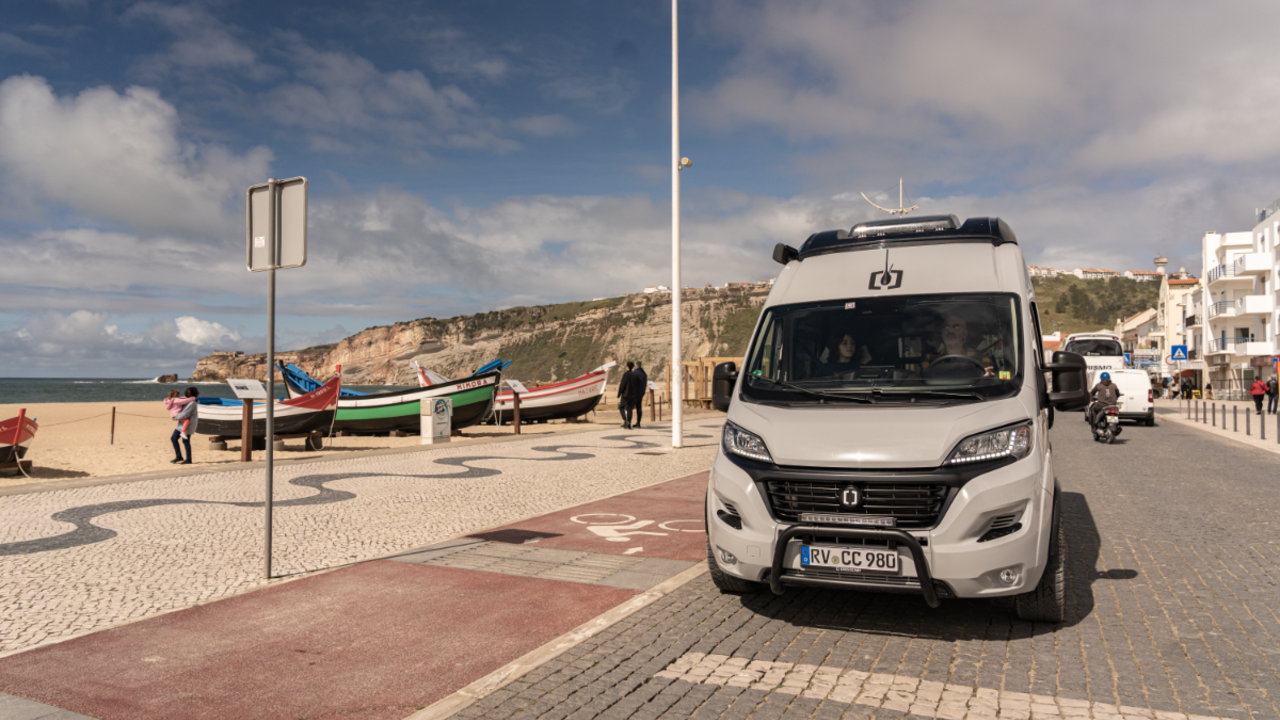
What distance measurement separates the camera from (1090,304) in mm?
129500

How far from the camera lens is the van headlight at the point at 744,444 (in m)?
4.61

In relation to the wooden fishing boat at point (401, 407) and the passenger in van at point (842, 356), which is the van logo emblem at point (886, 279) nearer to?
the passenger in van at point (842, 356)

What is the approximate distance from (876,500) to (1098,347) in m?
33.0

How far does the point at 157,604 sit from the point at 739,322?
109 m

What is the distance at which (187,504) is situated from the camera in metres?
9.40

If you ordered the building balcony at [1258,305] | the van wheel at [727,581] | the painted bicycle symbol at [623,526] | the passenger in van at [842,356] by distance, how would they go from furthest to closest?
the building balcony at [1258,305], the painted bicycle symbol at [623,526], the passenger in van at [842,356], the van wheel at [727,581]

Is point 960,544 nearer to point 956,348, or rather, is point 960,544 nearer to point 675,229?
point 956,348

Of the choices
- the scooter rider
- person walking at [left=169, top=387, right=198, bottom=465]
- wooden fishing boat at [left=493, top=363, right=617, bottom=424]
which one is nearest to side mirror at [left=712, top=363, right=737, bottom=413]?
person walking at [left=169, top=387, right=198, bottom=465]

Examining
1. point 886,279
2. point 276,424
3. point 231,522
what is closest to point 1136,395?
point 886,279

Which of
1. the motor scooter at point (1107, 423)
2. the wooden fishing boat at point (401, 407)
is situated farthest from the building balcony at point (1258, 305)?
the wooden fishing boat at point (401, 407)

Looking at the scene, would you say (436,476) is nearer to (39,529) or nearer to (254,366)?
(39,529)

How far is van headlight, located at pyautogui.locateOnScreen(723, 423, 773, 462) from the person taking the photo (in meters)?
4.61

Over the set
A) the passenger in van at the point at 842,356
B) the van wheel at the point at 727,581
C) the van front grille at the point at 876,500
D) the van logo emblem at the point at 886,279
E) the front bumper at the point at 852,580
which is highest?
the van logo emblem at the point at 886,279

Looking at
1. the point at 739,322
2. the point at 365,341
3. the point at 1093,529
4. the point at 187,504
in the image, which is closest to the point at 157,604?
the point at 187,504
